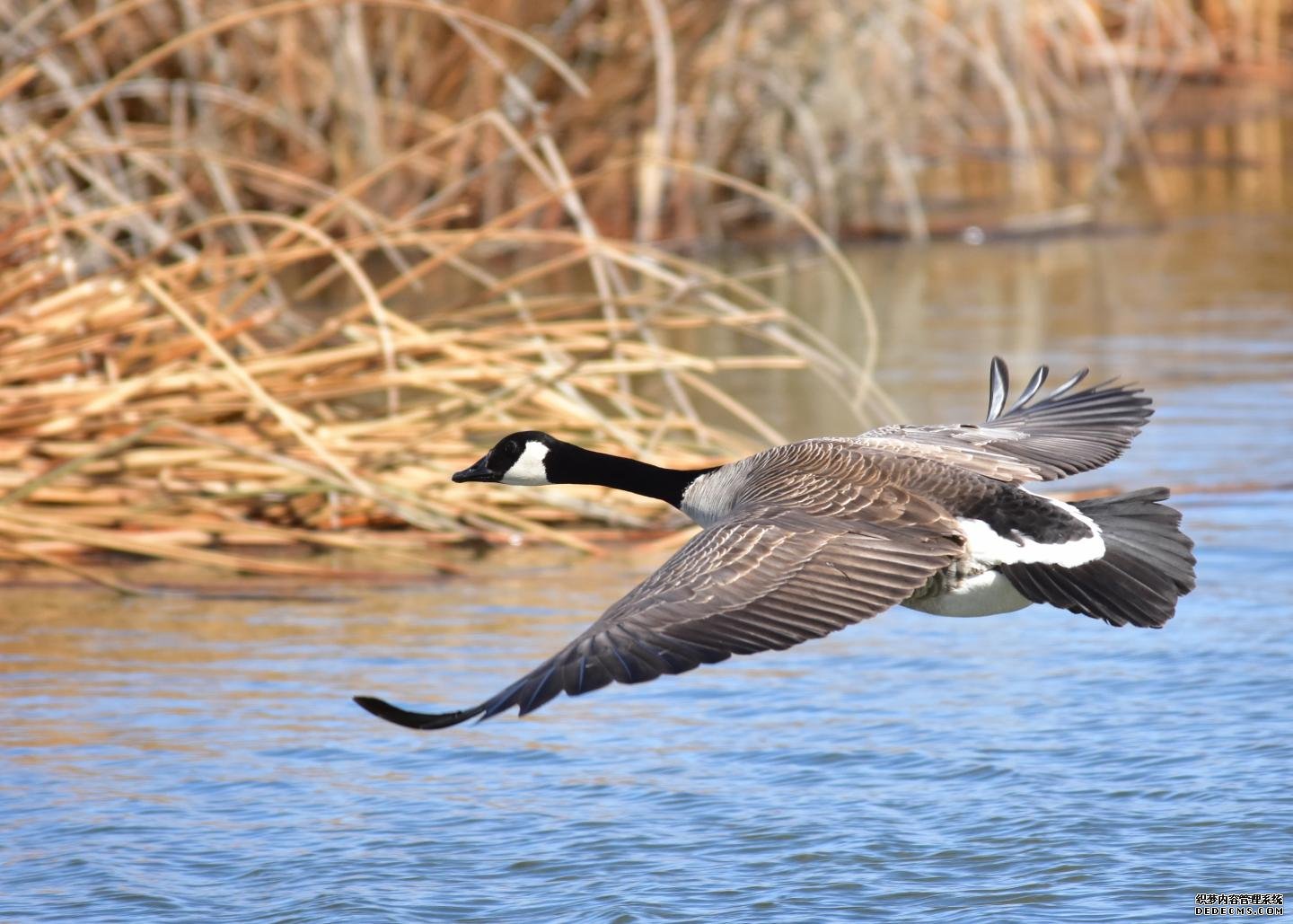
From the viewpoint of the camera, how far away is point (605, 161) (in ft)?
40.0

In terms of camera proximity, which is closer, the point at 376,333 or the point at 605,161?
the point at 376,333

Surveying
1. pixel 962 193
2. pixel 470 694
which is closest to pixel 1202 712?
pixel 470 694

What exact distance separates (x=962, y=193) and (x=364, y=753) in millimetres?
11031

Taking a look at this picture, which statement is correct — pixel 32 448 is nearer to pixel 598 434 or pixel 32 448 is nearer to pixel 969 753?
pixel 598 434

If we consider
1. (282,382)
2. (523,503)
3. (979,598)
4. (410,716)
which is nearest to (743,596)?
(979,598)

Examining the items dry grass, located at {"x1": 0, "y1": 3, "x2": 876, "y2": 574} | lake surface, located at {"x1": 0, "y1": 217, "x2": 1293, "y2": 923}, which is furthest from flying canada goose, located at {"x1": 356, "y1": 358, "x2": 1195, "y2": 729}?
dry grass, located at {"x1": 0, "y1": 3, "x2": 876, "y2": 574}

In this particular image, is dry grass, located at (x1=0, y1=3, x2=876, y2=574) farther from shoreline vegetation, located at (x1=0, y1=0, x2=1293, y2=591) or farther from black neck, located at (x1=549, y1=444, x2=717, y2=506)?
black neck, located at (x1=549, y1=444, x2=717, y2=506)

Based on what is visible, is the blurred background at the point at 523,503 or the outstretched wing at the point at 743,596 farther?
the blurred background at the point at 523,503

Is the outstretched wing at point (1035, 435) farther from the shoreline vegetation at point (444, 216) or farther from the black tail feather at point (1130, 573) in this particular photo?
the shoreline vegetation at point (444, 216)

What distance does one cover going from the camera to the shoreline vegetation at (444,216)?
20.7 feet

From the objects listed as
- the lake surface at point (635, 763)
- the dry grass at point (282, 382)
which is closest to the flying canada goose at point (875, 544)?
the lake surface at point (635, 763)

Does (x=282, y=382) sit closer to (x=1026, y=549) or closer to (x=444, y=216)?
(x=444, y=216)

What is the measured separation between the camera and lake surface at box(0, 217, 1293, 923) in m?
3.88

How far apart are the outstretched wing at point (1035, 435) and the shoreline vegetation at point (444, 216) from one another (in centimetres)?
123
